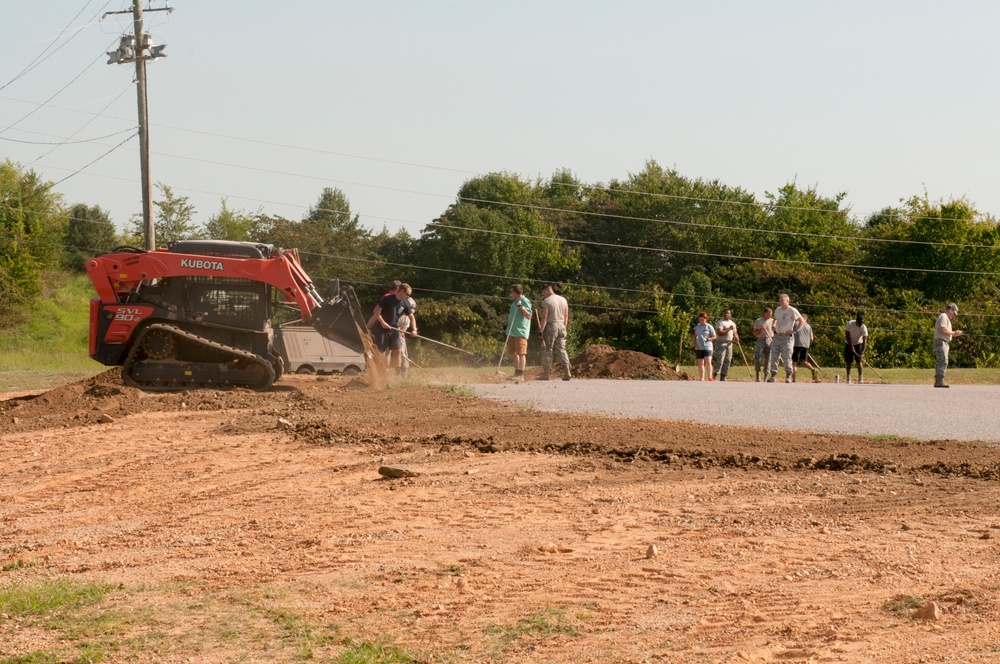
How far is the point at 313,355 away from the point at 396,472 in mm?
17685

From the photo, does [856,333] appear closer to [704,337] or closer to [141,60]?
[704,337]

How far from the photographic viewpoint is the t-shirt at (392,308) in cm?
2064

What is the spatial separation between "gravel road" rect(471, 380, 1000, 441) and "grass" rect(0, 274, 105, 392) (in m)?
23.9

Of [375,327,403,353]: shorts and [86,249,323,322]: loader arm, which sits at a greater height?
[86,249,323,322]: loader arm

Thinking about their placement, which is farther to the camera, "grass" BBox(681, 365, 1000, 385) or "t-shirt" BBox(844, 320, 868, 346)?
"grass" BBox(681, 365, 1000, 385)

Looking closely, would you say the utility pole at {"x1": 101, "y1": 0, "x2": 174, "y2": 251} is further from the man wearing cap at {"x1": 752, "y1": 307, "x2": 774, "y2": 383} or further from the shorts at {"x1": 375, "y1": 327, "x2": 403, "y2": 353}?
the man wearing cap at {"x1": 752, "y1": 307, "x2": 774, "y2": 383}

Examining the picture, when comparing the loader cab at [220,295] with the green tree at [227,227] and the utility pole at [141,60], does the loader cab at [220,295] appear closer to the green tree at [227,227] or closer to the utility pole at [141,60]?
the utility pole at [141,60]

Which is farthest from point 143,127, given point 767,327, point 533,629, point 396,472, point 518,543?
point 533,629

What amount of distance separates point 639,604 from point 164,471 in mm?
6276

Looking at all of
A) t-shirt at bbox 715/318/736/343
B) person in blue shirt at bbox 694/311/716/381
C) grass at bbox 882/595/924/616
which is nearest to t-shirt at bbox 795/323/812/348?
t-shirt at bbox 715/318/736/343

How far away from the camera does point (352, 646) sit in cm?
509

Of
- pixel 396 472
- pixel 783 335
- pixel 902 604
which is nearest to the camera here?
pixel 902 604

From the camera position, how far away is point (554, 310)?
20.6 m

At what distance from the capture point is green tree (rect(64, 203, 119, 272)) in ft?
194
